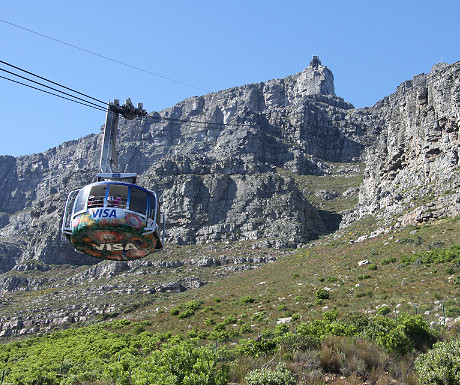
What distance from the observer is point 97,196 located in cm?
1458

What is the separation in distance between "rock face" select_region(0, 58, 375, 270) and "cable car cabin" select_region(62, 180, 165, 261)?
188 ft

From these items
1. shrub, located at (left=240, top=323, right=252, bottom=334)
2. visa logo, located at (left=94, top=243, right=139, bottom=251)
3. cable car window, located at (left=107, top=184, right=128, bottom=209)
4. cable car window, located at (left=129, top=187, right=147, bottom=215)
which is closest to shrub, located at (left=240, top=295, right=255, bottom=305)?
shrub, located at (left=240, top=323, right=252, bottom=334)

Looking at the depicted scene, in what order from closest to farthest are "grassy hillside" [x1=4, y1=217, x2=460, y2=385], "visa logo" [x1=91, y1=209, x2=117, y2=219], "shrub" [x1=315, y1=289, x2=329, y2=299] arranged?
"visa logo" [x1=91, y1=209, x2=117, y2=219] → "grassy hillside" [x1=4, y1=217, x2=460, y2=385] → "shrub" [x1=315, y1=289, x2=329, y2=299]

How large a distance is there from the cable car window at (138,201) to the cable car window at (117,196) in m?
0.25

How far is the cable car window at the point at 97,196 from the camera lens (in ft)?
47.3

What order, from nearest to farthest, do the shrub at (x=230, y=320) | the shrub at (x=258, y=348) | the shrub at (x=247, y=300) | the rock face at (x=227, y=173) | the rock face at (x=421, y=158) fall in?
the shrub at (x=258, y=348), the shrub at (x=230, y=320), the shrub at (x=247, y=300), the rock face at (x=421, y=158), the rock face at (x=227, y=173)

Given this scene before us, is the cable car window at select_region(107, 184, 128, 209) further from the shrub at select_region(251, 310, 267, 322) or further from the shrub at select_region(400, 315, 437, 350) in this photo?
the shrub at select_region(251, 310, 267, 322)

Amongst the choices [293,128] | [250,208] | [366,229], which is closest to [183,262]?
[250,208]

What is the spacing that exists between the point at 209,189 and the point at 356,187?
45.5 m

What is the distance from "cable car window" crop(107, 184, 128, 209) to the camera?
47.2 feet

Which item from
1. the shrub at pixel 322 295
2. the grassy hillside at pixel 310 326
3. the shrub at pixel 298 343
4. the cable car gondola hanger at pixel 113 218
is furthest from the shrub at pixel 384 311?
the cable car gondola hanger at pixel 113 218

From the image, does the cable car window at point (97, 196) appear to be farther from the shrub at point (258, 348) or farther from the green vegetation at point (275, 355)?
the shrub at point (258, 348)

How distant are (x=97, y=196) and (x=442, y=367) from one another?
13152 mm

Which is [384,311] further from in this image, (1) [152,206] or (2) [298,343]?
(1) [152,206]
